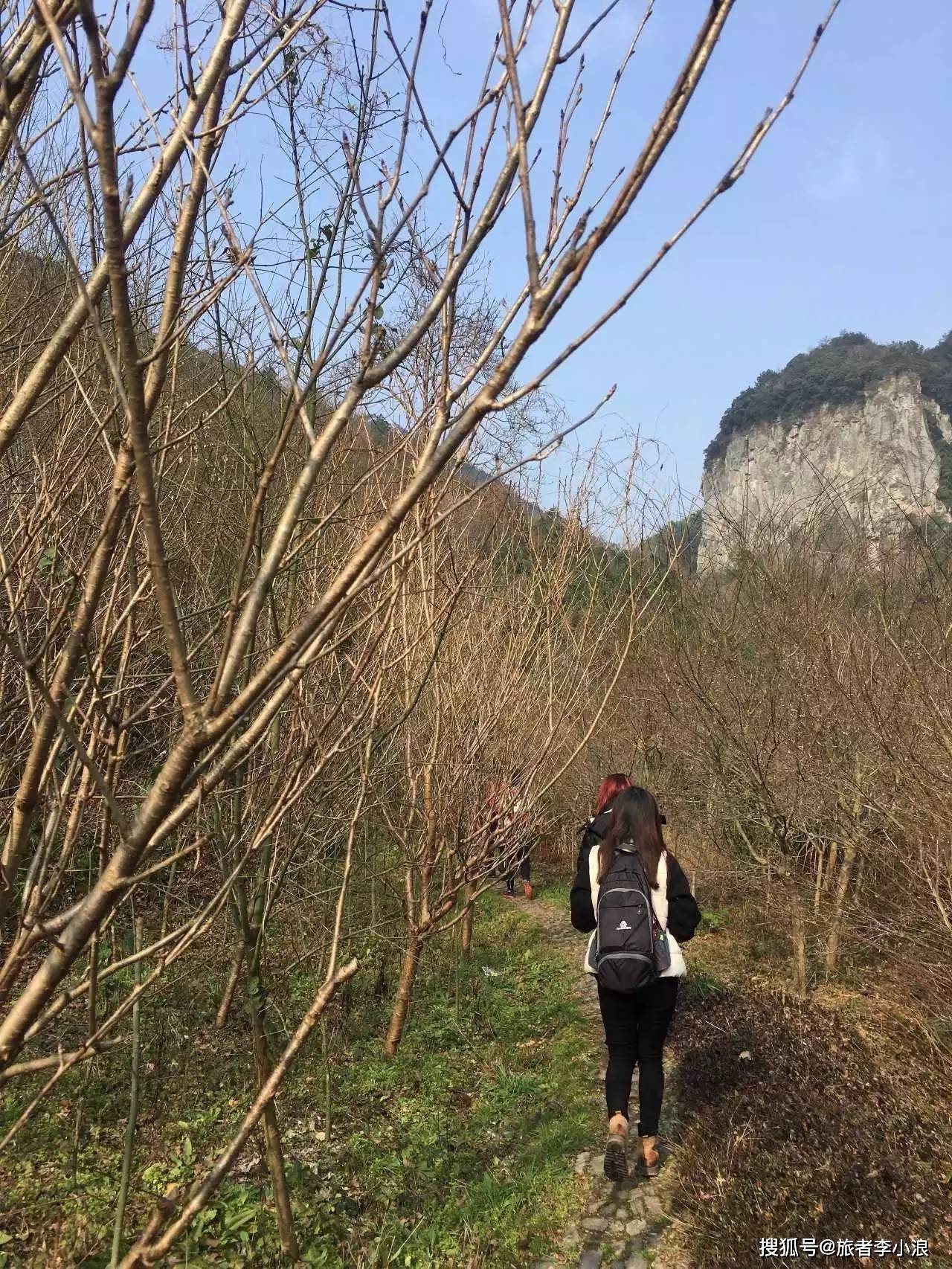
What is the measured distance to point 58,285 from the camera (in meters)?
3.83

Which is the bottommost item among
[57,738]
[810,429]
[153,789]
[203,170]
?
[57,738]

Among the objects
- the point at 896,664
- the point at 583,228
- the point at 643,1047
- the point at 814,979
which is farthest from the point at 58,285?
the point at 814,979

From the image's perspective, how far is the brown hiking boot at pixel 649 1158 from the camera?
→ 415cm

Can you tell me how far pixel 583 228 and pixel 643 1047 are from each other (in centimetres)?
396

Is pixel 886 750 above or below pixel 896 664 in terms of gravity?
below

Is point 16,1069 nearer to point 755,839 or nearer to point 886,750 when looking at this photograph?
point 886,750

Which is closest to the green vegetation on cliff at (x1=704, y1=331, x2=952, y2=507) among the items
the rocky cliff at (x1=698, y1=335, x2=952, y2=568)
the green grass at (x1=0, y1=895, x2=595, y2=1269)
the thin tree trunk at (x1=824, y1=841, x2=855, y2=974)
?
the rocky cliff at (x1=698, y1=335, x2=952, y2=568)

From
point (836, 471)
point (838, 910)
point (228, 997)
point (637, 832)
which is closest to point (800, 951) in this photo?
point (838, 910)

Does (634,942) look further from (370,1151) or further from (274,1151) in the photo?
(370,1151)

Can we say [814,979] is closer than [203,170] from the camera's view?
No

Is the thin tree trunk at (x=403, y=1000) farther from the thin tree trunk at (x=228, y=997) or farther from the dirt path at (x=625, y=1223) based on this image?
the dirt path at (x=625, y=1223)

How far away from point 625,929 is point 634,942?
7 centimetres

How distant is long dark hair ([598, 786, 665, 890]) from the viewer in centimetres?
402

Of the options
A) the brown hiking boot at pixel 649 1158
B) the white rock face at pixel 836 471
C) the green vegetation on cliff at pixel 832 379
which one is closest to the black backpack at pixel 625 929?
the brown hiking boot at pixel 649 1158
